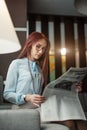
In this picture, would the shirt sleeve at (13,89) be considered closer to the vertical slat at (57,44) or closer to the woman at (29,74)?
the woman at (29,74)

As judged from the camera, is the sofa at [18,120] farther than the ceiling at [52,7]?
No

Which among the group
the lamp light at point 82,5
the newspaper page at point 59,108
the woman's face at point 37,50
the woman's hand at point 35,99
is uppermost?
the lamp light at point 82,5

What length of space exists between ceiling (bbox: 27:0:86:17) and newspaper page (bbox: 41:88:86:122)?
232 centimetres

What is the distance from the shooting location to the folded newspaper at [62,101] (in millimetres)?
1276

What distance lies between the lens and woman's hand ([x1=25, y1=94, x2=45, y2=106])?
47.1 inches

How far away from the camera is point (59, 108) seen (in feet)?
4.28

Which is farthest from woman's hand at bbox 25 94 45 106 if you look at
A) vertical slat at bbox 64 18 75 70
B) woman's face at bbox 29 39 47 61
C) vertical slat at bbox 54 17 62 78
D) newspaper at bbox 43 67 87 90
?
vertical slat at bbox 64 18 75 70

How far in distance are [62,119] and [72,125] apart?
0.09 metres

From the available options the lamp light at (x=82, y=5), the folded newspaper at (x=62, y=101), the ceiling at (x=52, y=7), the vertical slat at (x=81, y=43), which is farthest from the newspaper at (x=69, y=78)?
the vertical slat at (x=81, y=43)

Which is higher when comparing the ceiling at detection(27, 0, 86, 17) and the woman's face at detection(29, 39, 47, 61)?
the ceiling at detection(27, 0, 86, 17)

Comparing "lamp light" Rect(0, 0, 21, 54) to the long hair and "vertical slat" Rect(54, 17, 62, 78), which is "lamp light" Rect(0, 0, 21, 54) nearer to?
the long hair

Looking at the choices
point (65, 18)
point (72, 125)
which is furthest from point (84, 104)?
point (65, 18)

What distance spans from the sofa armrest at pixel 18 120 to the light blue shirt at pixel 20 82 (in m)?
0.28

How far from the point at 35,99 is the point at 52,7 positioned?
2.66 m
